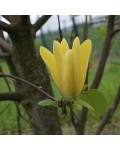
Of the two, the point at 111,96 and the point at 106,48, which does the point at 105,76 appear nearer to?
the point at 111,96

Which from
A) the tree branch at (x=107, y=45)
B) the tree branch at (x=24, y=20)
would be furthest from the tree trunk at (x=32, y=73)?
the tree branch at (x=107, y=45)

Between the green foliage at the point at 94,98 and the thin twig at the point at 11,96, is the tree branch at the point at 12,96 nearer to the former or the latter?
the thin twig at the point at 11,96

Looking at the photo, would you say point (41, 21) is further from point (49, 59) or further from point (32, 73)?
point (49, 59)

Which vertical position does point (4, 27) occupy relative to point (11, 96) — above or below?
above

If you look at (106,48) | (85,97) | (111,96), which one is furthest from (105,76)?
(85,97)

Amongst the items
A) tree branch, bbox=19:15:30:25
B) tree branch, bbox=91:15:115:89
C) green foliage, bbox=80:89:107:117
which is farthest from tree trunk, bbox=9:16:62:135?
green foliage, bbox=80:89:107:117

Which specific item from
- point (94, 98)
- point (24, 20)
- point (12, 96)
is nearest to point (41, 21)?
point (24, 20)

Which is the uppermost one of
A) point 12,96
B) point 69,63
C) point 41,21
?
point 69,63
